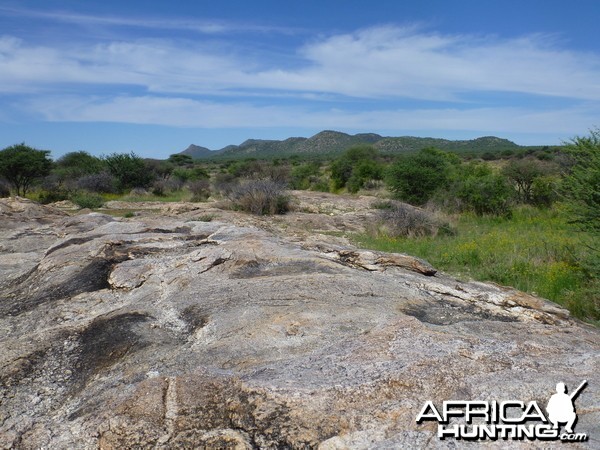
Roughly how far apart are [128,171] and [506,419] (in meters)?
26.9

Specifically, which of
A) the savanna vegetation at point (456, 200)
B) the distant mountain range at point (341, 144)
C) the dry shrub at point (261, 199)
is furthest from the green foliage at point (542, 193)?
the distant mountain range at point (341, 144)

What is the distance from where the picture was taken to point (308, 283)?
460 centimetres

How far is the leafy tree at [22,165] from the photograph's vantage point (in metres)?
23.0

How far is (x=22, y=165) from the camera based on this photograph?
23188 mm

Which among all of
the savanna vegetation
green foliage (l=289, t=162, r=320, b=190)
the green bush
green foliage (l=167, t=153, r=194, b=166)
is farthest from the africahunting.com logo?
green foliage (l=167, t=153, r=194, b=166)

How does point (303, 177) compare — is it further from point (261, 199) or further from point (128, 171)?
point (261, 199)

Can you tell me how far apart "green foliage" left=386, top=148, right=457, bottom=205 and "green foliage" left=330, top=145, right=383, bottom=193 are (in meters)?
8.34

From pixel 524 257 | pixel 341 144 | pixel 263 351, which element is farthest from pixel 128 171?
pixel 341 144

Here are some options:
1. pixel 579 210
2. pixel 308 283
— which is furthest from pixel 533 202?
pixel 308 283

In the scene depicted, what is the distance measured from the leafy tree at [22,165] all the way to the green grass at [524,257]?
1764cm

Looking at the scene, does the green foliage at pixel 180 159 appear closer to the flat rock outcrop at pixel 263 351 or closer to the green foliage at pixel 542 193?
the green foliage at pixel 542 193

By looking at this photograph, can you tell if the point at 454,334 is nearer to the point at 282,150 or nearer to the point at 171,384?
the point at 171,384

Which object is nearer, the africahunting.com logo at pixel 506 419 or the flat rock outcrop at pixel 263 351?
the africahunting.com logo at pixel 506 419

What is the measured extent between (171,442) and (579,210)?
873 centimetres
